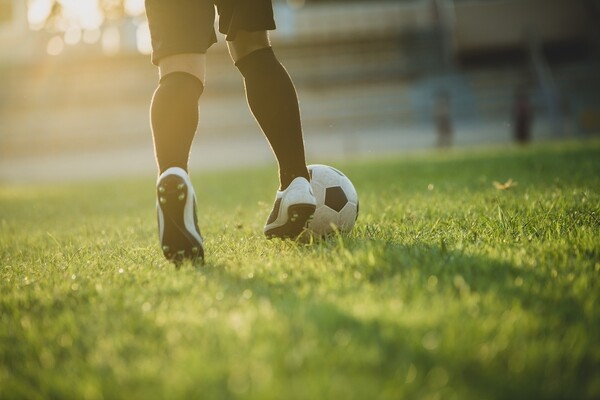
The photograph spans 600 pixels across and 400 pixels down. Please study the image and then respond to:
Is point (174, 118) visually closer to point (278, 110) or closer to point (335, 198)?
point (278, 110)

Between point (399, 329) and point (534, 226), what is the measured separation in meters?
1.41

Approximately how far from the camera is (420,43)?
27.0 m

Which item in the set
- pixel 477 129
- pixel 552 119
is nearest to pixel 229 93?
pixel 477 129

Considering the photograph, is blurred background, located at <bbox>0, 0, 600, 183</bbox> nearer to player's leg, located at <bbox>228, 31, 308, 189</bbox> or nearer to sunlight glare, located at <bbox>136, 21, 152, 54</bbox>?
sunlight glare, located at <bbox>136, 21, 152, 54</bbox>

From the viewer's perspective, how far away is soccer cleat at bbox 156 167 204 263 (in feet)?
5.89

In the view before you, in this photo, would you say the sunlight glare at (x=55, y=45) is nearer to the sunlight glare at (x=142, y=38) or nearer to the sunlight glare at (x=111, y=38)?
the sunlight glare at (x=111, y=38)

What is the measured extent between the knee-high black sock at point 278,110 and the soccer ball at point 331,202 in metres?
0.26

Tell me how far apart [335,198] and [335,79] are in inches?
988

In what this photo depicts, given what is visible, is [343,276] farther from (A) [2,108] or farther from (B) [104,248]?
(A) [2,108]

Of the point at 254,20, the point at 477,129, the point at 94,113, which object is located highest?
the point at 254,20

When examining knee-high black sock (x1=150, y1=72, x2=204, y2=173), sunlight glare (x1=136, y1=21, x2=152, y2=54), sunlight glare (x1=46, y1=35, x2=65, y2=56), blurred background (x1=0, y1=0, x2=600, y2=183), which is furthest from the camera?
sunlight glare (x1=136, y1=21, x2=152, y2=54)

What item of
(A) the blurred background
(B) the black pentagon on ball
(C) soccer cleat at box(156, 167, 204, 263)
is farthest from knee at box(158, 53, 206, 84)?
(A) the blurred background

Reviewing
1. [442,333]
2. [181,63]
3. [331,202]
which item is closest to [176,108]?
[181,63]

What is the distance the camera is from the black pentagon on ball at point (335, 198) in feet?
8.05
